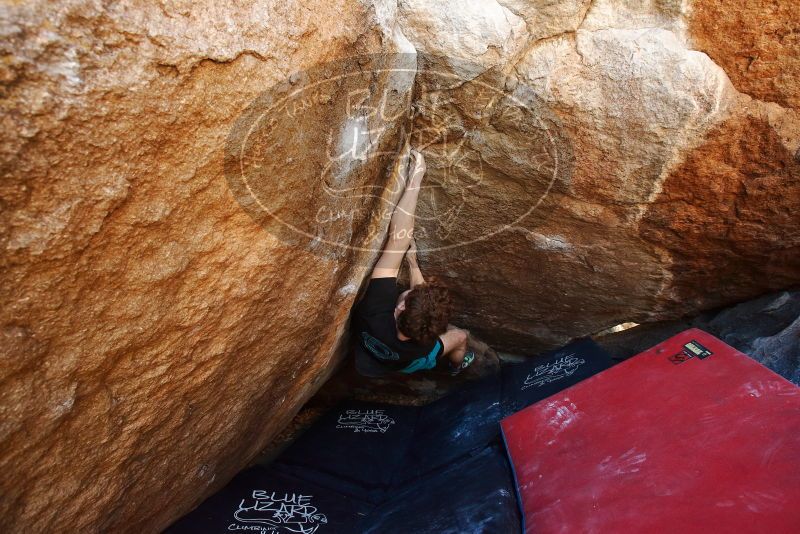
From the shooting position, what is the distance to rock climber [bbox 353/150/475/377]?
6.25 ft

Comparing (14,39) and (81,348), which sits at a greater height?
(14,39)

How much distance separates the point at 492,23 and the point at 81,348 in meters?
1.22

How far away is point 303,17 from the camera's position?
1.09 m

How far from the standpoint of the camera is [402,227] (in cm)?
190

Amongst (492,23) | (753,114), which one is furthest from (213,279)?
(753,114)

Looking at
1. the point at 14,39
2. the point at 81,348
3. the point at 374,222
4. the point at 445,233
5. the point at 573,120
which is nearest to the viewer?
the point at 14,39

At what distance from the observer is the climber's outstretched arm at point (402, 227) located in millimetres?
1782

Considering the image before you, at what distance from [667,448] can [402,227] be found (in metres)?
1.02

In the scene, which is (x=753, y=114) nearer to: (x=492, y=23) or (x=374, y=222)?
(x=492, y=23)

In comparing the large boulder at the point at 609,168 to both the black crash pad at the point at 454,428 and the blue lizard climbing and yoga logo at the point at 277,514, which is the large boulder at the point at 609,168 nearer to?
the black crash pad at the point at 454,428

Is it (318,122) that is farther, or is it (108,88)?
(318,122)

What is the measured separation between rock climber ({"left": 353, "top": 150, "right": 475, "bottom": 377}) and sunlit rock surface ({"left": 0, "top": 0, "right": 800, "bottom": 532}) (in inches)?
3.8

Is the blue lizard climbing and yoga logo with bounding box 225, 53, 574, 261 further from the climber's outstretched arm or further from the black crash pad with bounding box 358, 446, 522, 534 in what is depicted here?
the black crash pad with bounding box 358, 446, 522, 534

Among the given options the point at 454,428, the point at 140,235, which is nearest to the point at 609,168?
the point at 454,428
